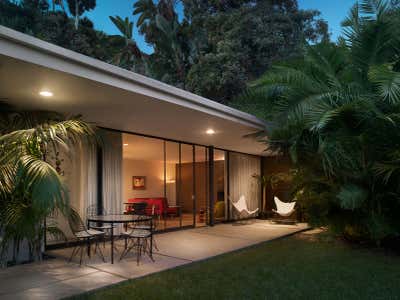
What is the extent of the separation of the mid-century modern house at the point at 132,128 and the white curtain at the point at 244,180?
34 millimetres

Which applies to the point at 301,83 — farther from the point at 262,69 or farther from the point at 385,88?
the point at 262,69

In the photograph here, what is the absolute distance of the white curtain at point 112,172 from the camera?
24.8 feet

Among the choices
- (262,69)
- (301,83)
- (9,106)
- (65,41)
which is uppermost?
(65,41)

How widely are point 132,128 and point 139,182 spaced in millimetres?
6331

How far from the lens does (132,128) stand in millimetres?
7785

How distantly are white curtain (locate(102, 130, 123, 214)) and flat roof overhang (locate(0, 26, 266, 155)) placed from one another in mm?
310

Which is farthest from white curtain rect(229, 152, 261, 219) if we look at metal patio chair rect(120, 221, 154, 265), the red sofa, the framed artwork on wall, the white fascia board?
the white fascia board

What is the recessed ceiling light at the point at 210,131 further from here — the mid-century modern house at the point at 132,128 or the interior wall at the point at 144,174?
the interior wall at the point at 144,174

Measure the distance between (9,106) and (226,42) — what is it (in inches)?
415

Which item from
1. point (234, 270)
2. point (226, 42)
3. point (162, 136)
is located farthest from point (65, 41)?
point (234, 270)

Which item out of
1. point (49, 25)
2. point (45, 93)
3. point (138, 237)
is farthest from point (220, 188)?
point (49, 25)

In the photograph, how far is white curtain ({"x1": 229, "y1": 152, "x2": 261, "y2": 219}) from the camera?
11584mm

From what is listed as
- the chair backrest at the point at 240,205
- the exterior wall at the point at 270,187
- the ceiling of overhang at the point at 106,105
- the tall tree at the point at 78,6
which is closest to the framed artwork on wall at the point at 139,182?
the chair backrest at the point at 240,205

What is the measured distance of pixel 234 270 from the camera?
5160mm
